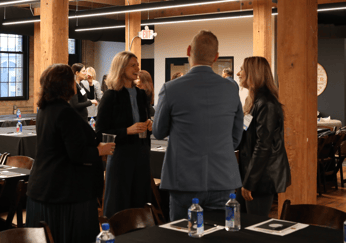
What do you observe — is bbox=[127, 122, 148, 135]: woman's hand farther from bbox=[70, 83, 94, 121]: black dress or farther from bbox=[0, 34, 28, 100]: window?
bbox=[0, 34, 28, 100]: window

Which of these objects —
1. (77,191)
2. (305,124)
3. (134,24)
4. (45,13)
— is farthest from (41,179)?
(134,24)

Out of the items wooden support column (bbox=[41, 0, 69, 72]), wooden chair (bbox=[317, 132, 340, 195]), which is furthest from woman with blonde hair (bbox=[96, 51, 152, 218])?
wooden chair (bbox=[317, 132, 340, 195])

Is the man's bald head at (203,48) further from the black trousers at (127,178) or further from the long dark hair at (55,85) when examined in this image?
the black trousers at (127,178)

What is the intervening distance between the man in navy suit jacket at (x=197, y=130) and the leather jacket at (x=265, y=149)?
0.59 meters

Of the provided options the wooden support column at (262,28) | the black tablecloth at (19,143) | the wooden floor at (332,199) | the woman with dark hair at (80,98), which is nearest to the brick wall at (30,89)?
the black tablecloth at (19,143)

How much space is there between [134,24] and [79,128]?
9.63 metres

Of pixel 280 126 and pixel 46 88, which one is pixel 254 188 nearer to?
pixel 280 126

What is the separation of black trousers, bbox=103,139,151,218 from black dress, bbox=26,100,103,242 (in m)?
0.62

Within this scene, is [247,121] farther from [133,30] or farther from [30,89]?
[30,89]

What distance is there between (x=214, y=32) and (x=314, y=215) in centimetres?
1137

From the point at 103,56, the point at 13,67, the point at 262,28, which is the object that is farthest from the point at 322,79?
the point at 13,67

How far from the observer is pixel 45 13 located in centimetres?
641

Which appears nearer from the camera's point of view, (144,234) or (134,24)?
(144,234)

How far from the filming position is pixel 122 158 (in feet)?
12.4
